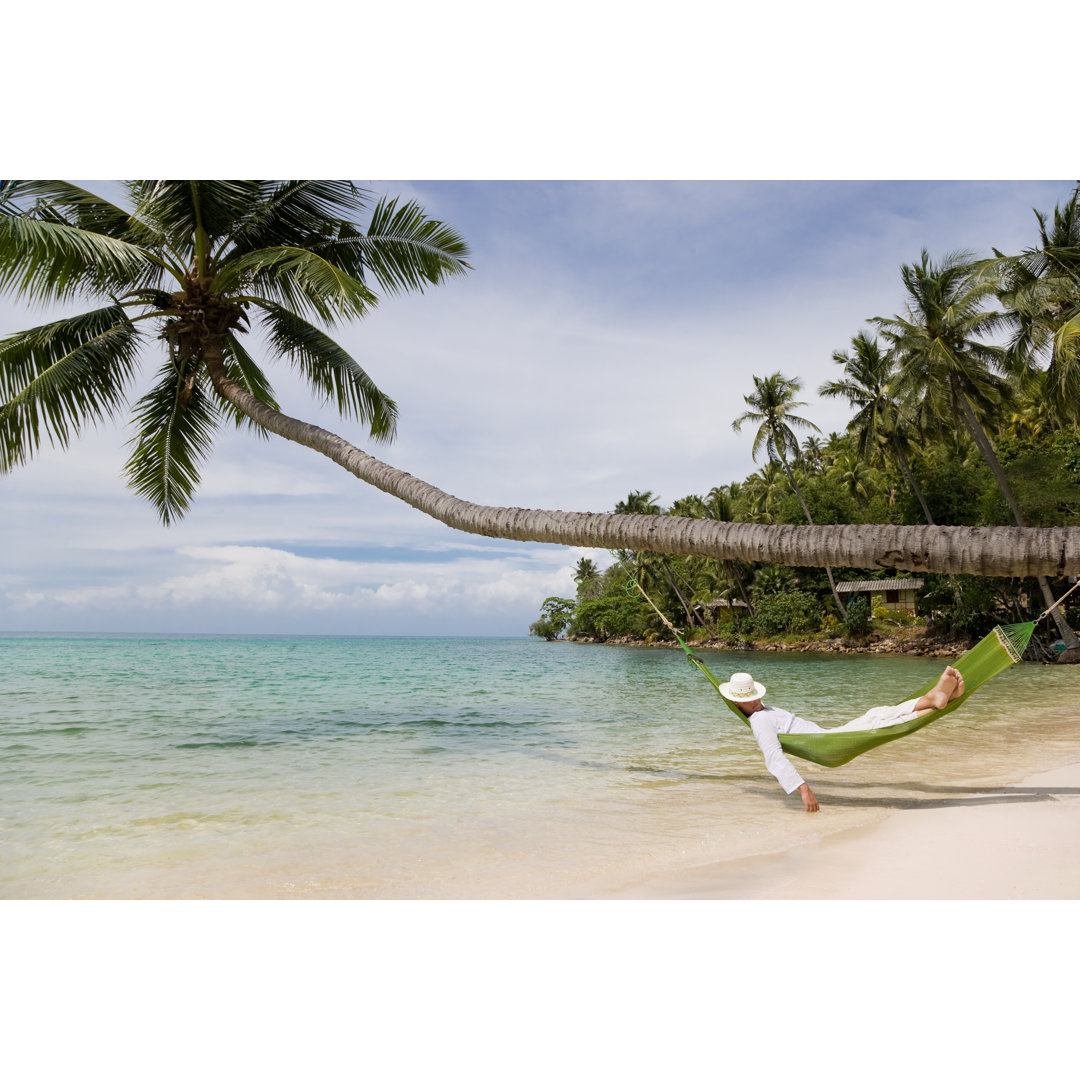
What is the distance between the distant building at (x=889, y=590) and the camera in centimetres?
2241

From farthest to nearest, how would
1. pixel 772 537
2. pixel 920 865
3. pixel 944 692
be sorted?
pixel 944 692 < pixel 772 537 < pixel 920 865

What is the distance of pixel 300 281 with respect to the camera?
17.1ft

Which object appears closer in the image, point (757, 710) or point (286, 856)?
point (286, 856)

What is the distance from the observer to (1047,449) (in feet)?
53.8

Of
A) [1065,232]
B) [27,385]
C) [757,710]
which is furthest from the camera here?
[1065,232]

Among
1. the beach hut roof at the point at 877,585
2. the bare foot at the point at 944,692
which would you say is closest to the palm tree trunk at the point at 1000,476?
the beach hut roof at the point at 877,585

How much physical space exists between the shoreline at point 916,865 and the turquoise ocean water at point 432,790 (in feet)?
0.49

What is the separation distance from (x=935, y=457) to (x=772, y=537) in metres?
21.7

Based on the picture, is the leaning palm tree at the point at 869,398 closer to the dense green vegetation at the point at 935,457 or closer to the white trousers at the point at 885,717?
the dense green vegetation at the point at 935,457

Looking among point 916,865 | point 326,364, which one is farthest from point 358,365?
point 916,865

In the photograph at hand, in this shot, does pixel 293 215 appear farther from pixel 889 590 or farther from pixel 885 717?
pixel 889 590

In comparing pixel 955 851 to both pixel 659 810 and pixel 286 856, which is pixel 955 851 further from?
pixel 286 856

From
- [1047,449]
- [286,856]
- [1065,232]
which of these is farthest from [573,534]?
[1047,449]
